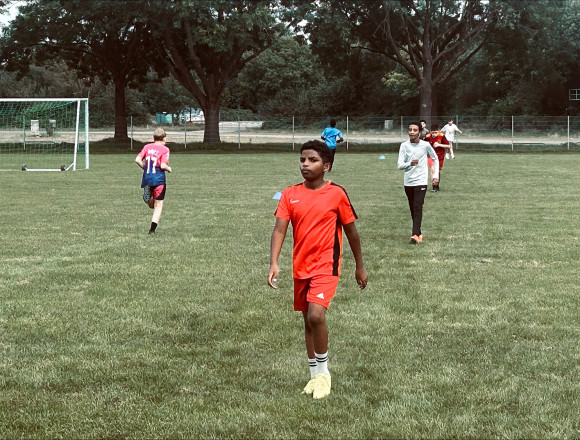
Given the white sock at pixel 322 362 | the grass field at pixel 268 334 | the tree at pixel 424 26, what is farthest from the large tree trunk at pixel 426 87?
the white sock at pixel 322 362

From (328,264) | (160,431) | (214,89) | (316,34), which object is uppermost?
(316,34)

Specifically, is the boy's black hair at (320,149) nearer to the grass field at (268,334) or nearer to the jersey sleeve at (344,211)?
the jersey sleeve at (344,211)

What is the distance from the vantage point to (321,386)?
5016 mm

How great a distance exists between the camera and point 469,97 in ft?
238

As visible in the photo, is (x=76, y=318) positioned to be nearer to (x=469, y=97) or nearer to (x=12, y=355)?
(x=12, y=355)

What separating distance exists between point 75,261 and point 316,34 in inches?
1419

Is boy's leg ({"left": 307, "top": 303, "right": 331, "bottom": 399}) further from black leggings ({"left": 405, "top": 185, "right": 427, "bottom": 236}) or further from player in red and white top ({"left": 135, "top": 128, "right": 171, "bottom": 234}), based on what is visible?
player in red and white top ({"left": 135, "top": 128, "right": 171, "bottom": 234})

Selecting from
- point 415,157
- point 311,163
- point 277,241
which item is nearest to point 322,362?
point 277,241

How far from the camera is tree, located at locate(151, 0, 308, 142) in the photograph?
132ft

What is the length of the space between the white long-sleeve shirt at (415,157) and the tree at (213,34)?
29.3 meters

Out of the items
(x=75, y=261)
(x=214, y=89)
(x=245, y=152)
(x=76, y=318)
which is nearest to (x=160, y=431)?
(x=76, y=318)

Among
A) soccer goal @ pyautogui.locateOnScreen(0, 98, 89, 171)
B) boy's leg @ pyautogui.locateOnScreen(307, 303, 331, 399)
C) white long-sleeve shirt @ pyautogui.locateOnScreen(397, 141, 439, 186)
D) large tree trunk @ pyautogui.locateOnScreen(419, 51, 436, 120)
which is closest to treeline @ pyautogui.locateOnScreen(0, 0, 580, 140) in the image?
large tree trunk @ pyautogui.locateOnScreen(419, 51, 436, 120)

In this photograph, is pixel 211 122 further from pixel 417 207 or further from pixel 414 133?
pixel 414 133

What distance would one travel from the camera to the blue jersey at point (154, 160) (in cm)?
1250
